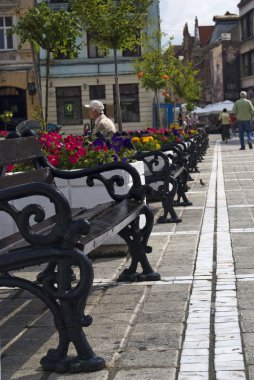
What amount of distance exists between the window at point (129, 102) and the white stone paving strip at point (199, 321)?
142 feet

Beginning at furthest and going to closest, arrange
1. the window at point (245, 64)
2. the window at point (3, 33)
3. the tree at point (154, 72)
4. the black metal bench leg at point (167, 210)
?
1. the window at point (245, 64)
2. the window at point (3, 33)
3. the tree at point (154, 72)
4. the black metal bench leg at point (167, 210)

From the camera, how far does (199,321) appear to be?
503 centimetres

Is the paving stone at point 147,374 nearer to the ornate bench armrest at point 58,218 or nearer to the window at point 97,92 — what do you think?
the ornate bench armrest at point 58,218

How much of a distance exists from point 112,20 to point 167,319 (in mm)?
18570

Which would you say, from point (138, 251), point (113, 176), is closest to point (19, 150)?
point (113, 176)

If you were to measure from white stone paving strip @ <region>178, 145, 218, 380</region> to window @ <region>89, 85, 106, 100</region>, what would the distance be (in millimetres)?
43573

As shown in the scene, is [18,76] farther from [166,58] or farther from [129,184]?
[129,184]

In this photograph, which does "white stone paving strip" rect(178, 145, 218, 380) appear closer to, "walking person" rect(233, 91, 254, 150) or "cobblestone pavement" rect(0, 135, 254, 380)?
"cobblestone pavement" rect(0, 135, 254, 380)

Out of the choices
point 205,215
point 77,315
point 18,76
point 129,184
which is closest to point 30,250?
point 77,315

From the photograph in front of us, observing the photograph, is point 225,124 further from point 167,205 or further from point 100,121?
point 167,205

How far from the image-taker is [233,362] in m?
4.14

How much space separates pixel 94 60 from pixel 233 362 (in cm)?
4862

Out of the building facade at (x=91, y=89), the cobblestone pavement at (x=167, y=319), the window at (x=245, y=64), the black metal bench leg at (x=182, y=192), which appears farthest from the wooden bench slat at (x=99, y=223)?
the window at (x=245, y=64)

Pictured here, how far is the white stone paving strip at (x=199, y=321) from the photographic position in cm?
408
